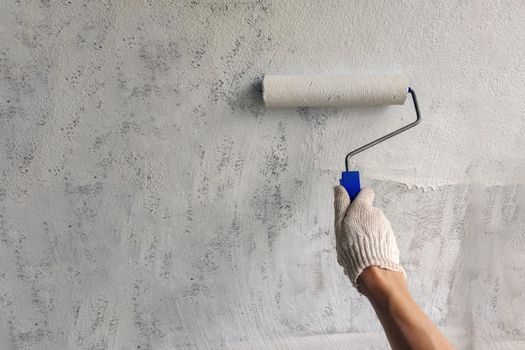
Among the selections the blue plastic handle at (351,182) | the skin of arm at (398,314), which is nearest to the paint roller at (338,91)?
the blue plastic handle at (351,182)

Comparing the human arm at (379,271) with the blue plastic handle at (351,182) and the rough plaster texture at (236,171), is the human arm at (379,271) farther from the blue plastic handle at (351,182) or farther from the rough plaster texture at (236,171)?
the rough plaster texture at (236,171)

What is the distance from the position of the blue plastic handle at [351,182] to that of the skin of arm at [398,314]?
0.41 ft

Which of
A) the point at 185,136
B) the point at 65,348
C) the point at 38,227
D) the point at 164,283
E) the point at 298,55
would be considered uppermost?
the point at 298,55

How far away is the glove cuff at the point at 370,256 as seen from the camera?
0.66 meters

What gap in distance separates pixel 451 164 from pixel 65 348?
83cm

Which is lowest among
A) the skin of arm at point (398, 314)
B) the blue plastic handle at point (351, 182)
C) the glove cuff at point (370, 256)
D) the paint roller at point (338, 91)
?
the skin of arm at point (398, 314)

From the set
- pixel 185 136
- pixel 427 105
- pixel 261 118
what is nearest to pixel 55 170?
pixel 185 136

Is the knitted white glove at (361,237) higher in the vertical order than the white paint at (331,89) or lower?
lower

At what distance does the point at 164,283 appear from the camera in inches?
32.6

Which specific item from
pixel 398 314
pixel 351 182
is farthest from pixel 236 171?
pixel 398 314

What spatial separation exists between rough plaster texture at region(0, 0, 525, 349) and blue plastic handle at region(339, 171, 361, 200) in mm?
84

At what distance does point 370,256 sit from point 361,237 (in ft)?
0.10

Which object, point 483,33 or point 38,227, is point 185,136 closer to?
point 38,227

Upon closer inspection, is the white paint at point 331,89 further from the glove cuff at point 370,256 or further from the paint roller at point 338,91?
the glove cuff at point 370,256
